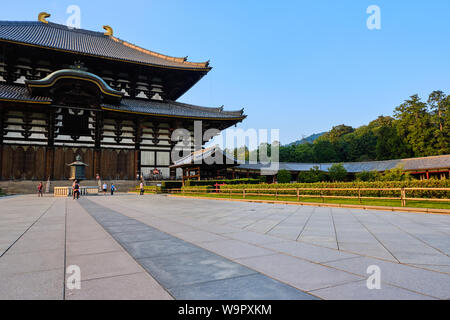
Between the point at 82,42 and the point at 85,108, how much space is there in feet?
33.2

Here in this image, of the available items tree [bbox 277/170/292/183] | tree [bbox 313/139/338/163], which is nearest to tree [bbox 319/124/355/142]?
tree [bbox 313/139/338/163]

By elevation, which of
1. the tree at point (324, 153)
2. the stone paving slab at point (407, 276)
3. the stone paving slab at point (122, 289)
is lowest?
the stone paving slab at point (407, 276)

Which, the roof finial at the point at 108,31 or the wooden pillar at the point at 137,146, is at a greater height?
the roof finial at the point at 108,31

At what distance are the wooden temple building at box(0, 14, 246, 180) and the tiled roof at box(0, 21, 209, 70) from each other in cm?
12

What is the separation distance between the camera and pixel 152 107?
90.1 ft

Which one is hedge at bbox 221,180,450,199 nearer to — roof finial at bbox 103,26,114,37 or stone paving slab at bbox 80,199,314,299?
stone paving slab at bbox 80,199,314,299

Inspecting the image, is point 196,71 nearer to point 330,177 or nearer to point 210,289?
point 330,177

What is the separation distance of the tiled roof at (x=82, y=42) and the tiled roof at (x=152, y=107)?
406cm

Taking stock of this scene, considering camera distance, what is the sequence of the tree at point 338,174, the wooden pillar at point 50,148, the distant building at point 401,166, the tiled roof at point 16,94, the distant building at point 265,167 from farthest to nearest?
the tree at point 338,174 < the distant building at point 401,166 < the wooden pillar at point 50,148 < the tiled roof at point 16,94 < the distant building at point 265,167

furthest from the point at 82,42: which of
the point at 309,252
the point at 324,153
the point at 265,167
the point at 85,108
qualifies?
the point at 324,153

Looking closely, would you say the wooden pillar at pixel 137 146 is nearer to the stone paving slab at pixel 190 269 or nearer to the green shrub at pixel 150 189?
the green shrub at pixel 150 189

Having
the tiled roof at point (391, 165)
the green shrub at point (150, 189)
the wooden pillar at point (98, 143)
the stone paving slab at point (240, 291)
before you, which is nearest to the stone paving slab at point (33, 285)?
the stone paving slab at point (240, 291)

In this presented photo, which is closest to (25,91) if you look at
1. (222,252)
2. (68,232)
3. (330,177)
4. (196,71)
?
(196,71)

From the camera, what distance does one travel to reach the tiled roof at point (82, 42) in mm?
24906
